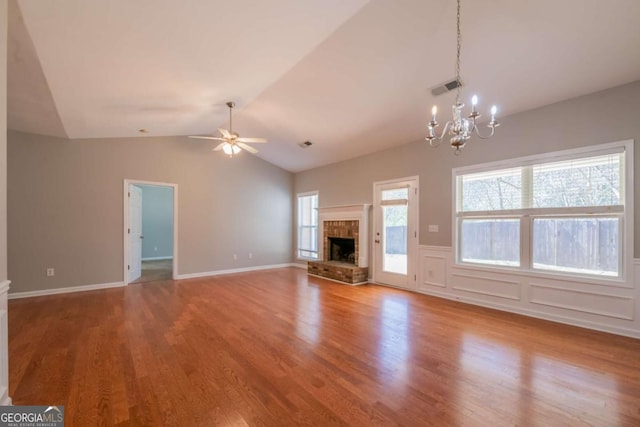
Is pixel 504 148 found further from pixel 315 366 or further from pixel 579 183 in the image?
pixel 315 366

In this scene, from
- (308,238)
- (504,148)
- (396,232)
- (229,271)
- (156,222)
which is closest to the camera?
(504,148)

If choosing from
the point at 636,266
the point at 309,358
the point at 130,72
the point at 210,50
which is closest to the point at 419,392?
the point at 309,358

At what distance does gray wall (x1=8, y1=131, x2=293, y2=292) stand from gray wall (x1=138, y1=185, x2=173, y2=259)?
3284mm

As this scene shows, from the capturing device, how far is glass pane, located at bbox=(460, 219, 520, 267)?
12.9ft

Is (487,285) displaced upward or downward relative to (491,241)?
downward

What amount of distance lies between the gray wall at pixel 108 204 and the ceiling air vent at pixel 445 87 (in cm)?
477

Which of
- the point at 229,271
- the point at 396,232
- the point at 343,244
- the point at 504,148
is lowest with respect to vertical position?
the point at 229,271

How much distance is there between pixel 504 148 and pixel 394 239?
235 centimetres

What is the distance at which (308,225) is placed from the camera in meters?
7.63

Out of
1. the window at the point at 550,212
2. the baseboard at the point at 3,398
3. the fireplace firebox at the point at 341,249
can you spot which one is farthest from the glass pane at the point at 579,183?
the baseboard at the point at 3,398

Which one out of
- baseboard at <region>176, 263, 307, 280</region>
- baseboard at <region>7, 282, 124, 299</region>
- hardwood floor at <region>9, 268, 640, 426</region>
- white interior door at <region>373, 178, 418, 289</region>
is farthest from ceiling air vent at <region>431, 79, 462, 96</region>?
baseboard at <region>7, 282, 124, 299</region>

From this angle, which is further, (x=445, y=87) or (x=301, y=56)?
(x=445, y=87)

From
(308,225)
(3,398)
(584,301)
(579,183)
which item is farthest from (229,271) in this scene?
(579,183)

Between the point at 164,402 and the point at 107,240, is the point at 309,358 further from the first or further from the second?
the point at 107,240
